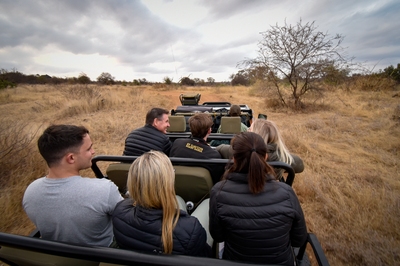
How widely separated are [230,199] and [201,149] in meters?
0.98

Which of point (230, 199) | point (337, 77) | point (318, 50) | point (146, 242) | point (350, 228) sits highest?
point (318, 50)

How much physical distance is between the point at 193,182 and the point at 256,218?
2.56 feet

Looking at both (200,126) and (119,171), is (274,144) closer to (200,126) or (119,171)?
(200,126)

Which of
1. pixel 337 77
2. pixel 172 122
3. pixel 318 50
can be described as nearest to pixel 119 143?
pixel 172 122

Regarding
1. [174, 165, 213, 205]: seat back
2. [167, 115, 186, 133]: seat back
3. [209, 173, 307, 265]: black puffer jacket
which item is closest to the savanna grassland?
[209, 173, 307, 265]: black puffer jacket

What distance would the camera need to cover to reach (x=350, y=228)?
2270 millimetres

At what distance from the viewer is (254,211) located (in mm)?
1100

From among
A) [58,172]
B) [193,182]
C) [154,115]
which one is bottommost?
[193,182]

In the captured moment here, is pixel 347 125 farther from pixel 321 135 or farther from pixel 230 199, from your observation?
pixel 230 199

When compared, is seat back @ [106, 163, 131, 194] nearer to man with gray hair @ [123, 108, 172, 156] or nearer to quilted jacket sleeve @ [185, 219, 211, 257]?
man with gray hair @ [123, 108, 172, 156]

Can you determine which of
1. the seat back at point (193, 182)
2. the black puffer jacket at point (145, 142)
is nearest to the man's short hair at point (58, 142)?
the seat back at point (193, 182)

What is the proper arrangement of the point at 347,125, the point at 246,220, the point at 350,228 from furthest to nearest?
the point at 347,125 < the point at 350,228 < the point at 246,220

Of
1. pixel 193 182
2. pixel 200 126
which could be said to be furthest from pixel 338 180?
pixel 193 182

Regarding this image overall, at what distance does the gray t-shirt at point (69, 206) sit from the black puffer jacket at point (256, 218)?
70 cm
